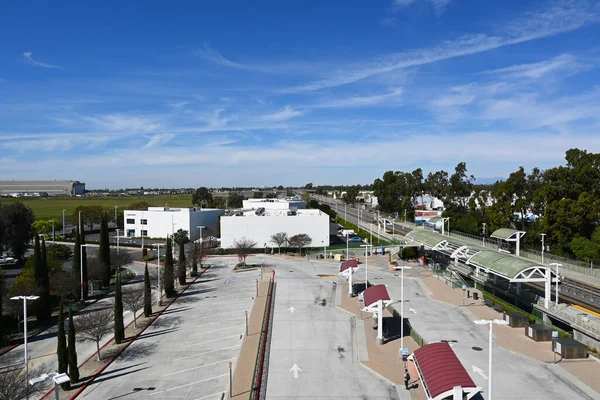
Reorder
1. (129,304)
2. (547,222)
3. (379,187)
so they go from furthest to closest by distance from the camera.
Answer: (379,187)
(547,222)
(129,304)

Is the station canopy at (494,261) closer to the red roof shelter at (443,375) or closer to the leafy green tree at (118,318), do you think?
the red roof shelter at (443,375)

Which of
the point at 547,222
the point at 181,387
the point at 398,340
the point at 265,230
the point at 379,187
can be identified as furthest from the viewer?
the point at 379,187

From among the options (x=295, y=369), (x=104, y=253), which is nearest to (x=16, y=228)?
(x=104, y=253)

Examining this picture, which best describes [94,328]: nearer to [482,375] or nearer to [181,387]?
[181,387]

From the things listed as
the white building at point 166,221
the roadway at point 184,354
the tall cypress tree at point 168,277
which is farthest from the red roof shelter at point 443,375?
the white building at point 166,221

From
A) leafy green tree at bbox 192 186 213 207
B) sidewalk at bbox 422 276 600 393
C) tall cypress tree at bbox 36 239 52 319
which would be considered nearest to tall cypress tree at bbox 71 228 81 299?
tall cypress tree at bbox 36 239 52 319

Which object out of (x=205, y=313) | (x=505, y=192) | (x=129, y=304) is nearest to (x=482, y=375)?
(x=205, y=313)

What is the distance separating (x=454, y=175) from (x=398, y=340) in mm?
71671

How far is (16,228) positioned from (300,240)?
4158 cm

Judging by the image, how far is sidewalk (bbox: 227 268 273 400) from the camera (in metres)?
20.5

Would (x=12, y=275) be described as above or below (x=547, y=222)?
below

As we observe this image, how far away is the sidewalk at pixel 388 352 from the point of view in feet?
70.4

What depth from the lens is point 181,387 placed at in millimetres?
21266

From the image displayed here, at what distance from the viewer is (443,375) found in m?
17.6
